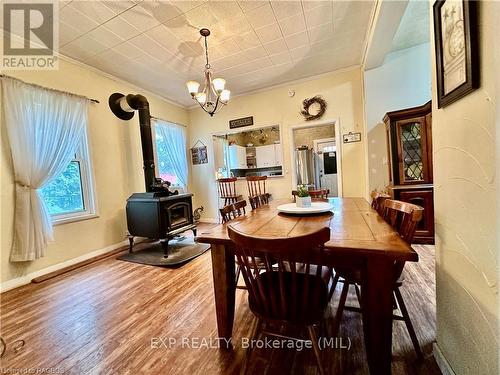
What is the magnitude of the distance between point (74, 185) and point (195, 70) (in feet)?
8.20

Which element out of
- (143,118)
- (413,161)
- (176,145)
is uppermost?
(143,118)

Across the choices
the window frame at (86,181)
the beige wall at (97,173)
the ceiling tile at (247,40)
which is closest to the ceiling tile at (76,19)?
the beige wall at (97,173)

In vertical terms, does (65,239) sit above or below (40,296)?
above

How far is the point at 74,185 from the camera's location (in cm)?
313

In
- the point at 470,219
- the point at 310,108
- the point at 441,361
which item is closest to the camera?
the point at 470,219

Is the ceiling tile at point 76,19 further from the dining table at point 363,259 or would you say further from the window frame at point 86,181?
the dining table at point 363,259

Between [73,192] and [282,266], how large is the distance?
3406mm

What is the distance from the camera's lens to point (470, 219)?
883mm

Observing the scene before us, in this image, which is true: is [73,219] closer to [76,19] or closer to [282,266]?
[76,19]

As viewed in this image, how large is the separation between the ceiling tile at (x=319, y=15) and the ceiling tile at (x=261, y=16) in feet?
1.34

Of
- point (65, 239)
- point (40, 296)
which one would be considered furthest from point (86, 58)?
point (40, 296)

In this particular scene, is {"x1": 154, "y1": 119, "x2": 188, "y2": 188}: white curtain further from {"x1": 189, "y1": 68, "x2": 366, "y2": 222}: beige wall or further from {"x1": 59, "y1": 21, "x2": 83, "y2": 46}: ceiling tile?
{"x1": 59, "y1": 21, "x2": 83, "y2": 46}: ceiling tile

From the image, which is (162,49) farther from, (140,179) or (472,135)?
(472,135)

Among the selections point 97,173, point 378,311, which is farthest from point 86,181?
point 378,311
